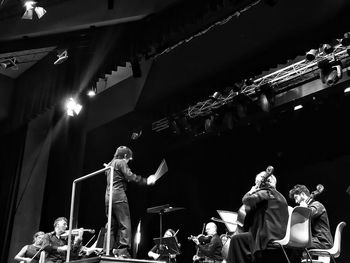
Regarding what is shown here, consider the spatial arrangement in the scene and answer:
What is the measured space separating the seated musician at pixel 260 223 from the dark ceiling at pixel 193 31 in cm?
299

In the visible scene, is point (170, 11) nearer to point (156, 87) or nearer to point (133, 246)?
point (156, 87)

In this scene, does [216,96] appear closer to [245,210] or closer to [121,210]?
[121,210]

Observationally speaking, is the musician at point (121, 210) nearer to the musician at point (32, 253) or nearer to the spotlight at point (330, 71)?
the musician at point (32, 253)

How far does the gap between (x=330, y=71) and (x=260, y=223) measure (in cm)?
351

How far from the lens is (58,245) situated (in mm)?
8484

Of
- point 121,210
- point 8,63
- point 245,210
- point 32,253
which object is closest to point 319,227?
point 245,210

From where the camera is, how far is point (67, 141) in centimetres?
1241

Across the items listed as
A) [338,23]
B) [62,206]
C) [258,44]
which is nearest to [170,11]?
[258,44]

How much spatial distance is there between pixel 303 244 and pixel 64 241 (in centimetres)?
445

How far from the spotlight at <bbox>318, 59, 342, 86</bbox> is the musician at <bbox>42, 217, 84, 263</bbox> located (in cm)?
441

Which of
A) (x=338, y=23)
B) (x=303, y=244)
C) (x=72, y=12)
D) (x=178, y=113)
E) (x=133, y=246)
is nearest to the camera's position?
(x=303, y=244)

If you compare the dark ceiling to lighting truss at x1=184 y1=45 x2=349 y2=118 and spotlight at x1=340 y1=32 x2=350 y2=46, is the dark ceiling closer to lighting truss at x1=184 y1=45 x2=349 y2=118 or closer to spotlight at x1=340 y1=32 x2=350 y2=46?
spotlight at x1=340 y1=32 x2=350 y2=46

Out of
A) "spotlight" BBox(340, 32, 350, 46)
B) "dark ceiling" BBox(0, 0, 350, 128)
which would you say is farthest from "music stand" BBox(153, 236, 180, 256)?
"spotlight" BBox(340, 32, 350, 46)

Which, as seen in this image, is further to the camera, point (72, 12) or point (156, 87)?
point (156, 87)
